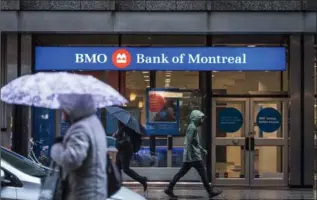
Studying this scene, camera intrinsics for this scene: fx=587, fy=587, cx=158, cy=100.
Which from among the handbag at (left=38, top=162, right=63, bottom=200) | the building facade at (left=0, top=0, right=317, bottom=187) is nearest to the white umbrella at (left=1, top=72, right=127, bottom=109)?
the handbag at (left=38, top=162, right=63, bottom=200)

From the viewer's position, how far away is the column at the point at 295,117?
13.3 m

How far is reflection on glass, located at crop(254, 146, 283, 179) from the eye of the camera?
45.0ft

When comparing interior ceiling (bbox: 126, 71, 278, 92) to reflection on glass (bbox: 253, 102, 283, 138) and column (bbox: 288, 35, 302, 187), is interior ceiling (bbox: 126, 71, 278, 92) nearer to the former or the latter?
reflection on glass (bbox: 253, 102, 283, 138)

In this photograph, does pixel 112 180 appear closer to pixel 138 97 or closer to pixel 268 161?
pixel 138 97

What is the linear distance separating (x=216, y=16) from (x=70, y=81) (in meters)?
8.65

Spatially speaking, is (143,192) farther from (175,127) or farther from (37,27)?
(37,27)

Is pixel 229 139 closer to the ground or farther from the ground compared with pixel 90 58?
closer to the ground

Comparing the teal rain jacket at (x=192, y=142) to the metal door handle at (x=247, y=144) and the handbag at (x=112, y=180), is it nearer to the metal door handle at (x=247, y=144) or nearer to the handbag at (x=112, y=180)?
the metal door handle at (x=247, y=144)

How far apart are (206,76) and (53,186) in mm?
9053

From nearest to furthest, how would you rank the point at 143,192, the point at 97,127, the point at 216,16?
the point at 97,127 → the point at 143,192 → the point at 216,16

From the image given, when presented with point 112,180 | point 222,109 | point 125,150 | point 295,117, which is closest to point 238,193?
point 222,109

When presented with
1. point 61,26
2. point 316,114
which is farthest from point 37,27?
point 316,114

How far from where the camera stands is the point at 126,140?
37.3ft

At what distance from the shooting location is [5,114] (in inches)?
525
